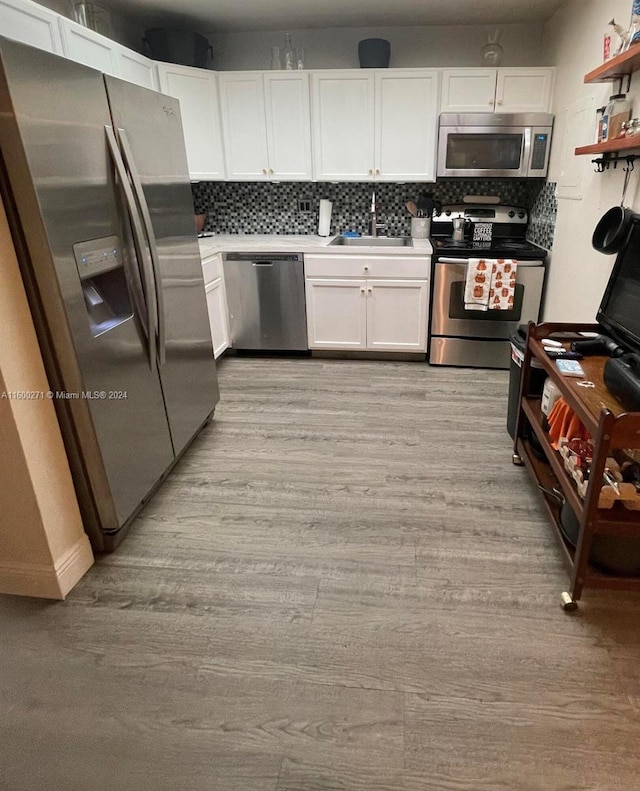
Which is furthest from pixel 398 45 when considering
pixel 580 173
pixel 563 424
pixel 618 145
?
pixel 563 424

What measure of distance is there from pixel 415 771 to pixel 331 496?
1.20 metres

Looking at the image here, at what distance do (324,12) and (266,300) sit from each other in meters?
1.96

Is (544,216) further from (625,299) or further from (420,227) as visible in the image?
(625,299)

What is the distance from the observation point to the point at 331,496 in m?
2.35

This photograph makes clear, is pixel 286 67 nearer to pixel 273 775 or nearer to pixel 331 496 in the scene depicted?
pixel 331 496

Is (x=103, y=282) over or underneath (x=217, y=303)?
over

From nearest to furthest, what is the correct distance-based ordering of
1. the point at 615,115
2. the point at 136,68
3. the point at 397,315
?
the point at 615,115 → the point at 136,68 → the point at 397,315

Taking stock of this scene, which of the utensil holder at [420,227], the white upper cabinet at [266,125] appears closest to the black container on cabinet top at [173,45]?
the white upper cabinet at [266,125]

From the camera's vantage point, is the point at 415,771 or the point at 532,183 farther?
the point at 532,183

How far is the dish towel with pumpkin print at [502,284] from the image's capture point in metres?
3.39

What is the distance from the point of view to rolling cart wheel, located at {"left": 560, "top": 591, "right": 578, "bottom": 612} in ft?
5.54

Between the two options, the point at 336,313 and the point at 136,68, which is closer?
the point at 136,68

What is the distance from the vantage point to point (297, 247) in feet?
12.1

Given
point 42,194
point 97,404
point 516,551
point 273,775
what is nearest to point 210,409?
point 97,404
